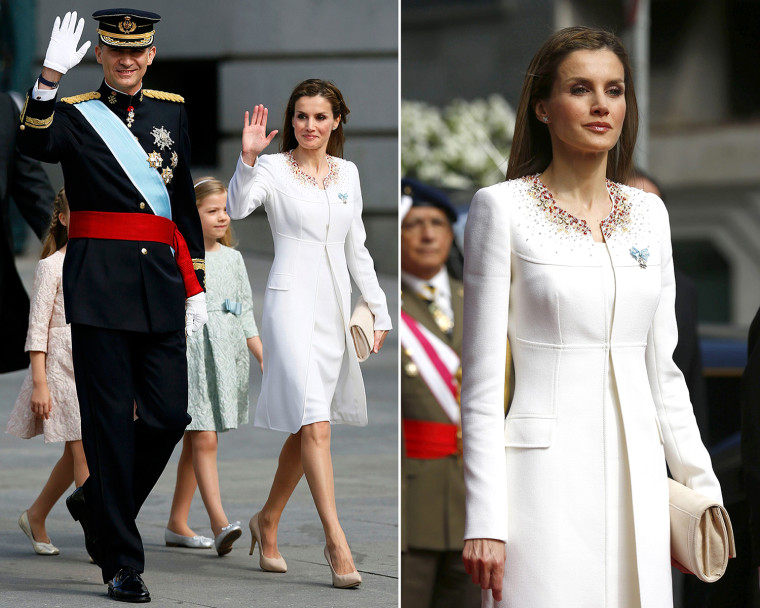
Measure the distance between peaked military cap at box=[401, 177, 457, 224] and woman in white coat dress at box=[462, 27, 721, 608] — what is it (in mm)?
2849

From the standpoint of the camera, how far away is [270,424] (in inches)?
218

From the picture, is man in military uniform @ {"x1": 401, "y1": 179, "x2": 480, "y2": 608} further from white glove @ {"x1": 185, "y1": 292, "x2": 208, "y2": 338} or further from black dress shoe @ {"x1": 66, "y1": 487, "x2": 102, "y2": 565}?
black dress shoe @ {"x1": 66, "y1": 487, "x2": 102, "y2": 565}

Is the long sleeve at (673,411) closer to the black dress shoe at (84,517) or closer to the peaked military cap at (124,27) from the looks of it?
the peaked military cap at (124,27)

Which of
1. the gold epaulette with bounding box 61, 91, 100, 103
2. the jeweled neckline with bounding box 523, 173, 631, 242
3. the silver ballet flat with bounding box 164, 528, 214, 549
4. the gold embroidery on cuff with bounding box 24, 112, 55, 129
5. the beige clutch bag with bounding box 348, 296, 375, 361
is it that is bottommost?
the silver ballet flat with bounding box 164, 528, 214, 549

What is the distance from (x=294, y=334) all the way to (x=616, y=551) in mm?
2514

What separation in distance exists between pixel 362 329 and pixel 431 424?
499 mm

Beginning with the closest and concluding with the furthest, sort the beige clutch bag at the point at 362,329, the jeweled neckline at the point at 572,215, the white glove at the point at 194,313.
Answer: the jeweled neckline at the point at 572,215, the white glove at the point at 194,313, the beige clutch bag at the point at 362,329

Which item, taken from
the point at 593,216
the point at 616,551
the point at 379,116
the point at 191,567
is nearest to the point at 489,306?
the point at 593,216

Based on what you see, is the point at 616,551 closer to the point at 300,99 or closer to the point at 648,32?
the point at 300,99

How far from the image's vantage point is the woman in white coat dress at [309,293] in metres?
5.49

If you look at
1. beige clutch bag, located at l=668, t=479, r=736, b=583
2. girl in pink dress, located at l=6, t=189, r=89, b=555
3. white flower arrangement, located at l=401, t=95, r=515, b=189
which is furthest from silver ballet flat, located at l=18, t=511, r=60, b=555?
white flower arrangement, located at l=401, t=95, r=515, b=189

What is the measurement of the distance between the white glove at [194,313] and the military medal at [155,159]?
521 millimetres

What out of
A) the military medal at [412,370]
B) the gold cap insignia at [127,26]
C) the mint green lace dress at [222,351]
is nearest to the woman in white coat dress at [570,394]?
the gold cap insignia at [127,26]

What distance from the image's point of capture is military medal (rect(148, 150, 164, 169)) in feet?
16.9
